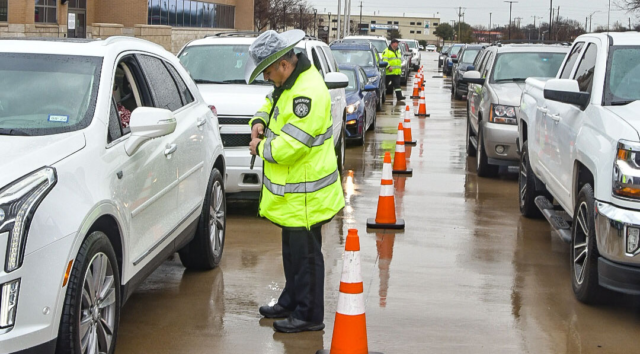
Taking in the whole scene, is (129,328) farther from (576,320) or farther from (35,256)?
(576,320)

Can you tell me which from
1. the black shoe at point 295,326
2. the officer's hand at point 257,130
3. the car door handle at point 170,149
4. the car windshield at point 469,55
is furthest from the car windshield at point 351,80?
the car windshield at point 469,55

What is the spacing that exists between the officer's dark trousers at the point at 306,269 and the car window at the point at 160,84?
1426 millimetres

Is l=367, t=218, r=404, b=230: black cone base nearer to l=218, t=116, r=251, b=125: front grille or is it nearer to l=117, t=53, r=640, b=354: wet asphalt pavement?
l=117, t=53, r=640, b=354: wet asphalt pavement

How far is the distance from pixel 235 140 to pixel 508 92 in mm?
4972

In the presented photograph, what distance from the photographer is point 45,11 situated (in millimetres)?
42000

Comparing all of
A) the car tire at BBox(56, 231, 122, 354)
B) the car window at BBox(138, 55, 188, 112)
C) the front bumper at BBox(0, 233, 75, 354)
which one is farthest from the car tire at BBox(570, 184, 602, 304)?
the front bumper at BBox(0, 233, 75, 354)

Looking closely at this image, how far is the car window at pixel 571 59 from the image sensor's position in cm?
853

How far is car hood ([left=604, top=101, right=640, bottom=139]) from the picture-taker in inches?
241

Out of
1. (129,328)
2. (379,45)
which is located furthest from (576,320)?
(379,45)

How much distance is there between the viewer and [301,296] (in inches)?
227

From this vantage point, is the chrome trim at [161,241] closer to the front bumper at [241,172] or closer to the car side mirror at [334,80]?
the front bumper at [241,172]

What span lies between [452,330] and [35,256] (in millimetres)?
2926

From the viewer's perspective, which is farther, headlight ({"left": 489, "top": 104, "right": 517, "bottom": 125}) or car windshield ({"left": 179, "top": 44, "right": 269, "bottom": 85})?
headlight ({"left": 489, "top": 104, "right": 517, "bottom": 125})

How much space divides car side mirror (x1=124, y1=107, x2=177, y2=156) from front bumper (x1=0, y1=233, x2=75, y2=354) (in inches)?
47.1
